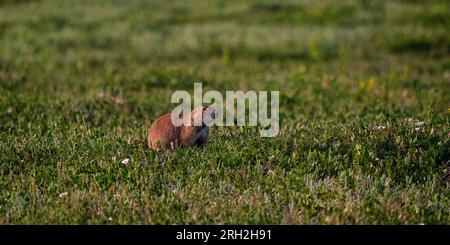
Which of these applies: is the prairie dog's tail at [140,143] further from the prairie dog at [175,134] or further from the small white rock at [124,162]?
the small white rock at [124,162]

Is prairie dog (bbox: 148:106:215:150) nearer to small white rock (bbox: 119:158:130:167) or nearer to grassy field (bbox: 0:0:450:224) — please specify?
grassy field (bbox: 0:0:450:224)

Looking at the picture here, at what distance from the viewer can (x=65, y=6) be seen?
25344 mm

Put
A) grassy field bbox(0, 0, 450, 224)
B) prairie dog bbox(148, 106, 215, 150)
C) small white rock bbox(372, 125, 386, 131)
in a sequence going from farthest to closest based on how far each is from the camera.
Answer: small white rock bbox(372, 125, 386, 131) < prairie dog bbox(148, 106, 215, 150) < grassy field bbox(0, 0, 450, 224)

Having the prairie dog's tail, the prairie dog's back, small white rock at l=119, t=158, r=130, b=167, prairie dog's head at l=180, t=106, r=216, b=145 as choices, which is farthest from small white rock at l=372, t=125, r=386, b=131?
small white rock at l=119, t=158, r=130, b=167
